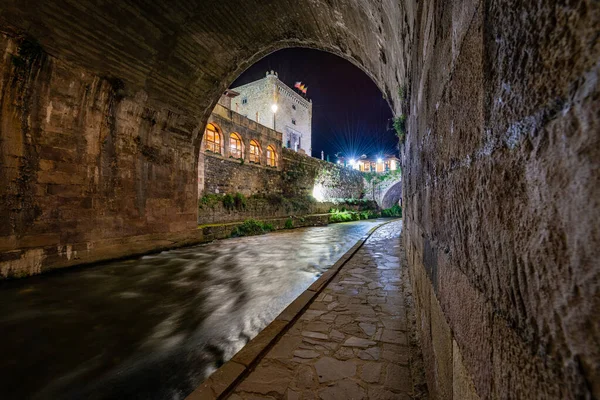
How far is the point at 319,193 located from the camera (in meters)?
24.5

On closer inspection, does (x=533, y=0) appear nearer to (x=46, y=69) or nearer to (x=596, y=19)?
(x=596, y=19)

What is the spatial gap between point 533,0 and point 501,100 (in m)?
0.20

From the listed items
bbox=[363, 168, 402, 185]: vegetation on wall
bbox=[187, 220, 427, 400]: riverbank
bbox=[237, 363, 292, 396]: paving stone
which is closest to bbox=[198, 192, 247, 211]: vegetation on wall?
bbox=[187, 220, 427, 400]: riverbank

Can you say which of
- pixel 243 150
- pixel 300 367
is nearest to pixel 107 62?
pixel 300 367

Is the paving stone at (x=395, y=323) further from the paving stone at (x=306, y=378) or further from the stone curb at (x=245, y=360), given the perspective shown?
the paving stone at (x=306, y=378)

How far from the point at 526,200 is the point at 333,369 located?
2.16 meters

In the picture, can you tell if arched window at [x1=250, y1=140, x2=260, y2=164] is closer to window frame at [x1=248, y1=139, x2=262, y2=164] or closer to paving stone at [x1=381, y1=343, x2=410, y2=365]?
window frame at [x1=248, y1=139, x2=262, y2=164]

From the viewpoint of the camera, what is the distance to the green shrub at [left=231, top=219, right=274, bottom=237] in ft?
38.3

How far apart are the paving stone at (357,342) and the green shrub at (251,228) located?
954 cm

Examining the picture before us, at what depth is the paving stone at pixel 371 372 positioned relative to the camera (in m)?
2.02

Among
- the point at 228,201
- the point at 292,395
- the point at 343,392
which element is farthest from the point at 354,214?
the point at 292,395

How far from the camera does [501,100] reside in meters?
0.64

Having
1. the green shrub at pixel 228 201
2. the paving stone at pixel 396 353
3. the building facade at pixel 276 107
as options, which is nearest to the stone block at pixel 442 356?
the paving stone at pixel 396 353

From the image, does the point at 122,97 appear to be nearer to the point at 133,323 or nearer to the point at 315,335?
the point at 133,323
